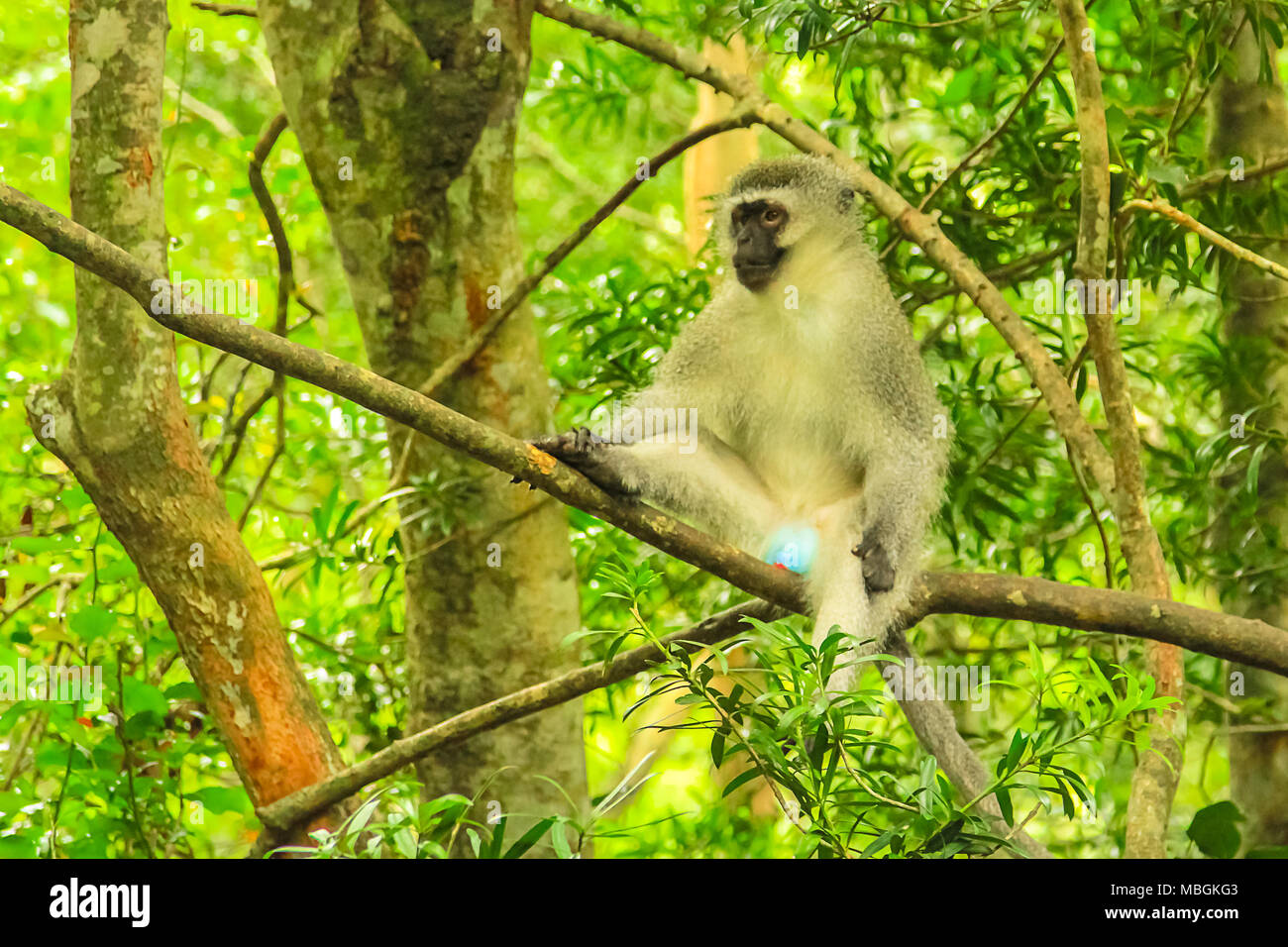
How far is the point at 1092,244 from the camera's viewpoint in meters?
3.22

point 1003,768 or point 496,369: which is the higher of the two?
point 496,369

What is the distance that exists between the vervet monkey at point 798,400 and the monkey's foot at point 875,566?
25 millimetres

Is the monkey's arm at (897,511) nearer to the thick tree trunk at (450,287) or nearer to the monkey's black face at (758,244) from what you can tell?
the monkey's black face at (758,244)

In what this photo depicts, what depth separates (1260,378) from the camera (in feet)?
13.7

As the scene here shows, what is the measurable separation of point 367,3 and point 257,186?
0.74 meters

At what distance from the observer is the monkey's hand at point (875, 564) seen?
3414 mm

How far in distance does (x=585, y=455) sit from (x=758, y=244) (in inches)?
43.9

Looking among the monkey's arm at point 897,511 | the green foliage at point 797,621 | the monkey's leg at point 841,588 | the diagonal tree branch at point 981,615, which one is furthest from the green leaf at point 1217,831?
the monkey's arm at point 897,511

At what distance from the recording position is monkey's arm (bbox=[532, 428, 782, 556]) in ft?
11.6

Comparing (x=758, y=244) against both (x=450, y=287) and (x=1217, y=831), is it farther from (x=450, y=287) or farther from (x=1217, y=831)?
(x=1217, y=831)

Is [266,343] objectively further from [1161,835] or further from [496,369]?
[1161,835]

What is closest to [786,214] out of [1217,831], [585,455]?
[585,455]

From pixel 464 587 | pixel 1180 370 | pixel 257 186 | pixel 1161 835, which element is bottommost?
pixel 1161 835
